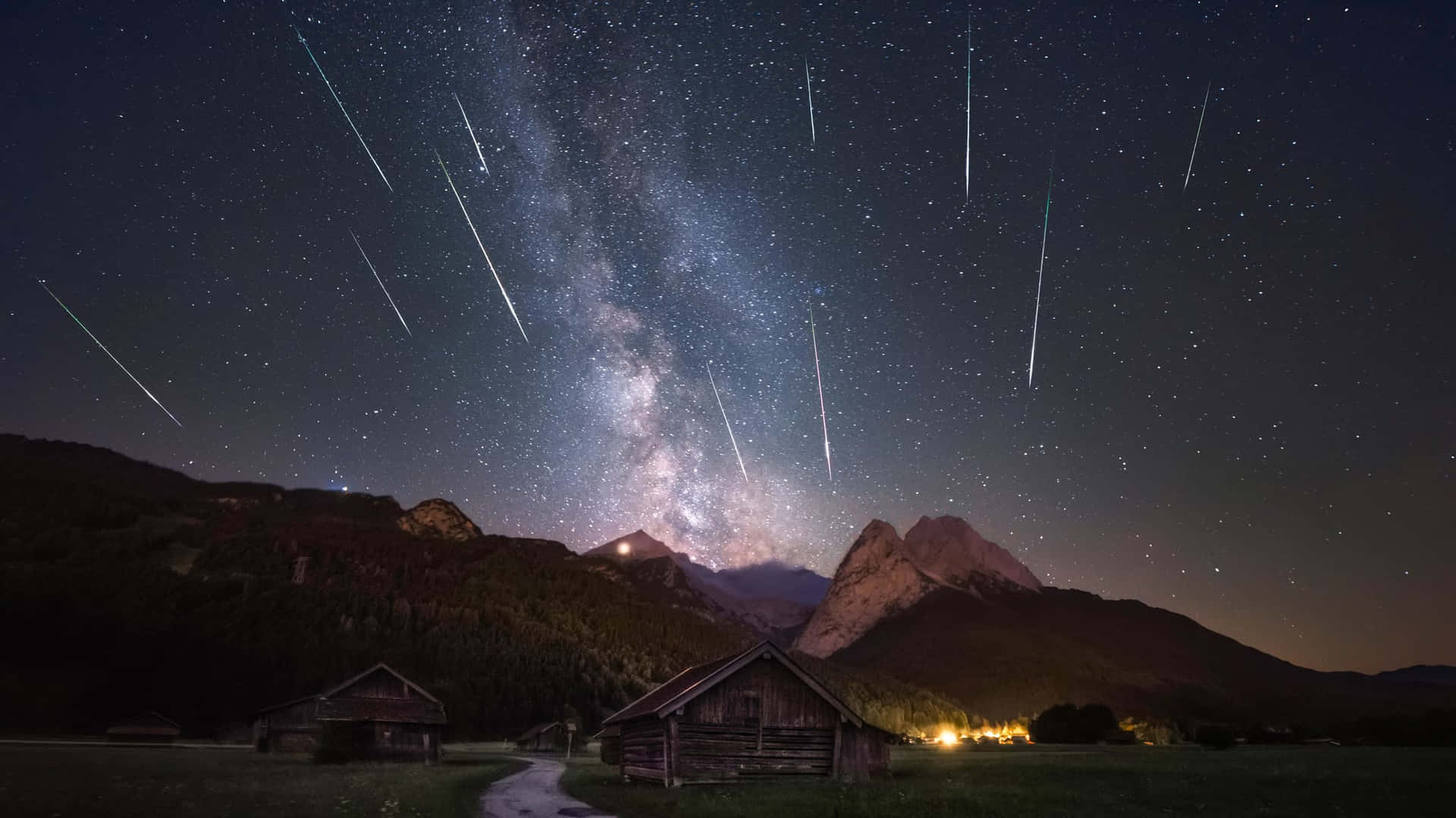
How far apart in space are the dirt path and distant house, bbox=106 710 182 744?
83.6 meters

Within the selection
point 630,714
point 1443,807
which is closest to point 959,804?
point 1443,807

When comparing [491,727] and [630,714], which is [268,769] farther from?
[491,727]

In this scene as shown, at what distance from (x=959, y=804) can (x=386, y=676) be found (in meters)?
56.2

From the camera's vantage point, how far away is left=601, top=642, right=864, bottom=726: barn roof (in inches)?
1346

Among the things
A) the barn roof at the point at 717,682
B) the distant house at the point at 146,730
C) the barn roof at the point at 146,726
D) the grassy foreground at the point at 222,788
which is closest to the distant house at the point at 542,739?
the distant house at the point at 146,730

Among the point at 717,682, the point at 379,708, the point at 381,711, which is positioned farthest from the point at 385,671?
the point at 717,682

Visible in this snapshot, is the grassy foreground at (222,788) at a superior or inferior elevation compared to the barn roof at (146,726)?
superior

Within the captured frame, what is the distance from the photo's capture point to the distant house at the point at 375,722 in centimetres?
6056

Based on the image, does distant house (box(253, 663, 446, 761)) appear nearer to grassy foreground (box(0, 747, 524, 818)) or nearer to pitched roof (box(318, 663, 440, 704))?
pitched roof (box(318, 663, 440, 704))

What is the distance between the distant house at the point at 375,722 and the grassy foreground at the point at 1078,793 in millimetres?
26051

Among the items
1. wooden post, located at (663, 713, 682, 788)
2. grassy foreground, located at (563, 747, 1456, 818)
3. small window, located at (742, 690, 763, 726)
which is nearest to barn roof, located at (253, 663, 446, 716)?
grassy foreground, located at (563, 747, 1456, 818)

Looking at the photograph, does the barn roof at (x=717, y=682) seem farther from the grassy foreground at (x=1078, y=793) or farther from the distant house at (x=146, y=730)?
the distant house at (x=146, y=730)

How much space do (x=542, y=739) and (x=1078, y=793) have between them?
3752 inches

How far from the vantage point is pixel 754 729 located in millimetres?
35594
